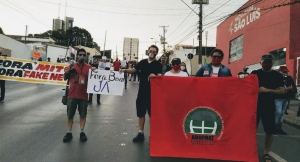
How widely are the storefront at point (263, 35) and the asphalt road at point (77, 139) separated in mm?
8362

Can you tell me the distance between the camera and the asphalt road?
524 cm

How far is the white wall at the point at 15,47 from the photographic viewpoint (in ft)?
111

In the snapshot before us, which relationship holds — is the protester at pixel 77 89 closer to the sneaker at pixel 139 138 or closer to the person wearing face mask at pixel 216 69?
the sneaker at pixel 139 138

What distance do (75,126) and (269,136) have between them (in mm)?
4406

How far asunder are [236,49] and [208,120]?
90.2 feet

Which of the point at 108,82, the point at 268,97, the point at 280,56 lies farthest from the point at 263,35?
the point at 268,97

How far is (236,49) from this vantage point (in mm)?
31406

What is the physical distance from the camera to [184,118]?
205 inches

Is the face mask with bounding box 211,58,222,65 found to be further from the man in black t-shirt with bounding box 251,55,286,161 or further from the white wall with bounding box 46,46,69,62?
the white wall with bounding box 46,46,69,62

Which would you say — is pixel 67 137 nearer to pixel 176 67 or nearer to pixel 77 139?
pixel 77 139

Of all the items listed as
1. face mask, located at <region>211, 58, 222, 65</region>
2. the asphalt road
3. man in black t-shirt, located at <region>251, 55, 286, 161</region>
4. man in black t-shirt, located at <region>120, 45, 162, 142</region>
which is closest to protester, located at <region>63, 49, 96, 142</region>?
the asphalt road

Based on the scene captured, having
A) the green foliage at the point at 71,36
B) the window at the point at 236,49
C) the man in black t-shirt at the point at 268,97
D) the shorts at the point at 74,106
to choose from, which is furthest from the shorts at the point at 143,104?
the green foliage at the point at 71,36

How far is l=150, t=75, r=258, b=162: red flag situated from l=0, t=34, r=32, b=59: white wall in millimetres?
32076

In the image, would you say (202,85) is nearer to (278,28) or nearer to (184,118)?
(184,118)
